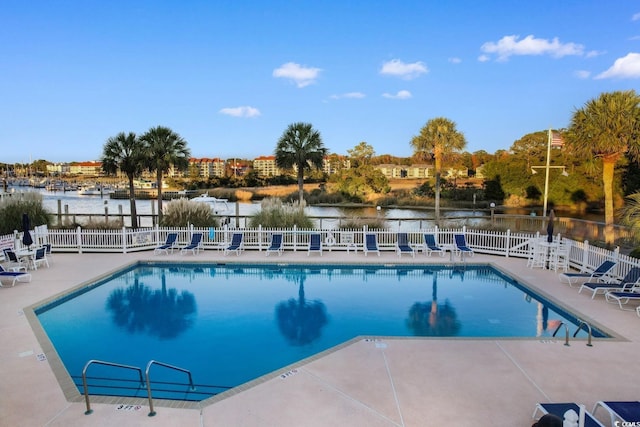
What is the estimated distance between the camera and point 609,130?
15.1 meters

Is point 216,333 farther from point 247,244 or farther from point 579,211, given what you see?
point 579,211

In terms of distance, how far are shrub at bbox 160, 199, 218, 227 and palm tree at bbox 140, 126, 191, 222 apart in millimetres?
4255

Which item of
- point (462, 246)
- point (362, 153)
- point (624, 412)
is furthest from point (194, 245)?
point (362, 153)

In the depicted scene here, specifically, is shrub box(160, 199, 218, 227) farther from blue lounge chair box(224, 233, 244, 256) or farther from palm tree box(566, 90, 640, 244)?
palm tree box(566, 90, 640, 244)

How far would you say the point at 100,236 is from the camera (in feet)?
48.6

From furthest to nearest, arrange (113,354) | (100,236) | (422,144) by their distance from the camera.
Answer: (422,144) → (100,236) → (113,354)

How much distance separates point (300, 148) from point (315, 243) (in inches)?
339

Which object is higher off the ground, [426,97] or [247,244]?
[426,97]

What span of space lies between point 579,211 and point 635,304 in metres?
31.4

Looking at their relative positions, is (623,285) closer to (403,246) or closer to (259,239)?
(403,246)

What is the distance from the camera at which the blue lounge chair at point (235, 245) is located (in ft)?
46.9

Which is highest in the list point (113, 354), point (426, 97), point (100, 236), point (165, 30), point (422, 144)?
point (165, 30)

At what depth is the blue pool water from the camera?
6.59 metres

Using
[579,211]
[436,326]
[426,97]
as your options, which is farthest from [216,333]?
[579,211]
